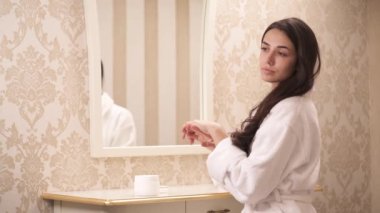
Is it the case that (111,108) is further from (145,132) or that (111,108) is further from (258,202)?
(258,202)

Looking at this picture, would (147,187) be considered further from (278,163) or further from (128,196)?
(278,163)

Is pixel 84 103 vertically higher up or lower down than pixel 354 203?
higher up

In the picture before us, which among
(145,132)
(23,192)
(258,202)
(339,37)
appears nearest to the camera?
(258,202)

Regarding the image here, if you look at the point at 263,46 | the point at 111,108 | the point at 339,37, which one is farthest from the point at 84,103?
the point at 339,37

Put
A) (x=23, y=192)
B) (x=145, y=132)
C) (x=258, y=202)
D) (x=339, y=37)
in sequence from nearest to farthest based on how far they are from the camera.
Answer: (x=258, y=202), (x=23, y=192), (x=145, y=132), (x=339, y=37)

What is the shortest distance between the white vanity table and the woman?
0.53 meters

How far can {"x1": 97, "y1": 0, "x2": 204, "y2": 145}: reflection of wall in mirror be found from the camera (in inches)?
97.7

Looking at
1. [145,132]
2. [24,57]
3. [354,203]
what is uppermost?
[24,57]

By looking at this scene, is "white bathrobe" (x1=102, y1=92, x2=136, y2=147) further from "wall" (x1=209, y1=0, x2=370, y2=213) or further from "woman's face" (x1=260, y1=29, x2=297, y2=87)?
"woman's face" (x1=260, y1=29, x2=297, y2=87)

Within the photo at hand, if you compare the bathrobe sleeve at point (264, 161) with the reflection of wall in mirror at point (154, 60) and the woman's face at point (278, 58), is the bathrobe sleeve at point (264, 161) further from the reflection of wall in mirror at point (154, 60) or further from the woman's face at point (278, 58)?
the reflection of wall in mirror at point (154, 60)

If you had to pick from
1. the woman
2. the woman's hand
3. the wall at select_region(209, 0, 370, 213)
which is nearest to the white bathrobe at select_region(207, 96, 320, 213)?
the woman

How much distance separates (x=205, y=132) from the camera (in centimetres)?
192

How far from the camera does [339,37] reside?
10.6 feet

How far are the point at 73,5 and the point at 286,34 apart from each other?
3.53ft
